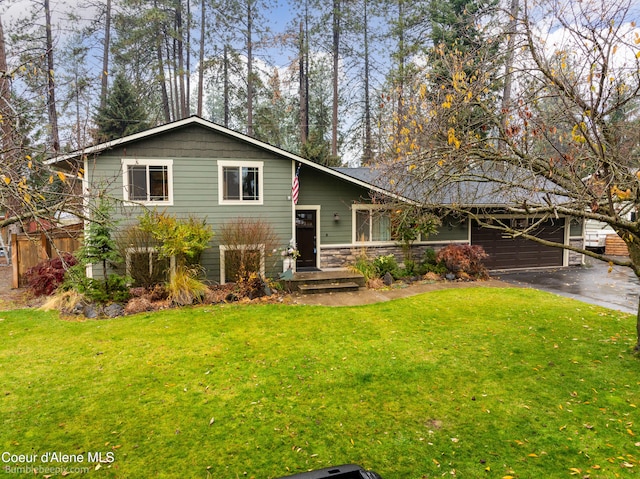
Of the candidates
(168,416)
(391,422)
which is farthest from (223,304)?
(391,422)

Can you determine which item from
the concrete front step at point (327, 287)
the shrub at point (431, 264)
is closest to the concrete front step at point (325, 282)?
the concrete front step at point (327, 287)

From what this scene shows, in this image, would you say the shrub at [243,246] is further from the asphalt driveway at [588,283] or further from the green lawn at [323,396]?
the asphalt driveway at [588,283]

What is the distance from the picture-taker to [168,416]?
3.85 metres

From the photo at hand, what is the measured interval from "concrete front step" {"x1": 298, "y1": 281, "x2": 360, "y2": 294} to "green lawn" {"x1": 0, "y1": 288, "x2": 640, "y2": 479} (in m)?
2.70

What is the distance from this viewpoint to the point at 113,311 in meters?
7.87

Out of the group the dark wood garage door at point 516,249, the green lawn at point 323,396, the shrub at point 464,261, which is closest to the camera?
the green lawn at point 323,396

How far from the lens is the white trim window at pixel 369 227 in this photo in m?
12.2

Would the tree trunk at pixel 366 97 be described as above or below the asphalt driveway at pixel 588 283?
above

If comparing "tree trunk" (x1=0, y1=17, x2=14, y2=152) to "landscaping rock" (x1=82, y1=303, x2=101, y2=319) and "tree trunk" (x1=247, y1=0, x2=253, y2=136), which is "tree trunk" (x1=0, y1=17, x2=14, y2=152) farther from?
"tree trunk" (x1=247, y1=0, x2=253, y2=136)

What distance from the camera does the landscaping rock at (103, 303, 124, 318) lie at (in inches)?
306

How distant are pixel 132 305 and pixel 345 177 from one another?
6.79m

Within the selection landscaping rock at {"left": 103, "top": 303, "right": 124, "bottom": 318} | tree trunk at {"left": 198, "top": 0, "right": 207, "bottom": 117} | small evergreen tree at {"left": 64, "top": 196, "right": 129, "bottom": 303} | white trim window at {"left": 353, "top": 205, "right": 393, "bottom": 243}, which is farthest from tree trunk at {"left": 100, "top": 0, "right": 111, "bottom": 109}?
white trim window at {"left": 353, "top": 205, "right": 393, "bottom": 243}

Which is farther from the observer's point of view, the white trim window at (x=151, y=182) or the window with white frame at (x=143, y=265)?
the white trim window at (x=151, y=182)

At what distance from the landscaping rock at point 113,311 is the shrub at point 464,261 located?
9786mm
